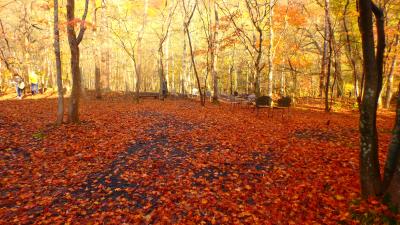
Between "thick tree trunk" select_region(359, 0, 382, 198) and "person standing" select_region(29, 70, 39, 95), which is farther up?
"person standing" select_region(29, 70, 39, 95)

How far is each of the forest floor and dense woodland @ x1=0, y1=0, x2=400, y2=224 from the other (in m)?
0.96

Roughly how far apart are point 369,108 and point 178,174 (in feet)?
15.5

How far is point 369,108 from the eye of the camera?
14.2ft

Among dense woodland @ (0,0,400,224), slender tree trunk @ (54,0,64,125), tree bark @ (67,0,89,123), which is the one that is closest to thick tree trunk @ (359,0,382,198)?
dense woodland @ (0,0,400,224)

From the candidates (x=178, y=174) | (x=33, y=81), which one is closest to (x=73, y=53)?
(x=178, y=174)

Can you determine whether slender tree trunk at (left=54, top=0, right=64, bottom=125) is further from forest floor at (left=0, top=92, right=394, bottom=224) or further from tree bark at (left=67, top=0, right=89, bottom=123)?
forest floor at (left=0, top=92, right=394, bottom=224)

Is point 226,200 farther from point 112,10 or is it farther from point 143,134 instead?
point 112,10

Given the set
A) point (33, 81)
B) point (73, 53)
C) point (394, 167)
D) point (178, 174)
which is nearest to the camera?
point (394, 167)

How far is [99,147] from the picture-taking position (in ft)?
30.1

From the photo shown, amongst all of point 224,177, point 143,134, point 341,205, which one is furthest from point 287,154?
point 143,134

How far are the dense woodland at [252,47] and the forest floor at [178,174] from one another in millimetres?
955

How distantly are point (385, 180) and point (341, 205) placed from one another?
3.04ft

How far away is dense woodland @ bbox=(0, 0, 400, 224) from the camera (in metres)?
4.43

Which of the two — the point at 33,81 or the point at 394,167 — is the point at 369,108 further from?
the point at 33,81
